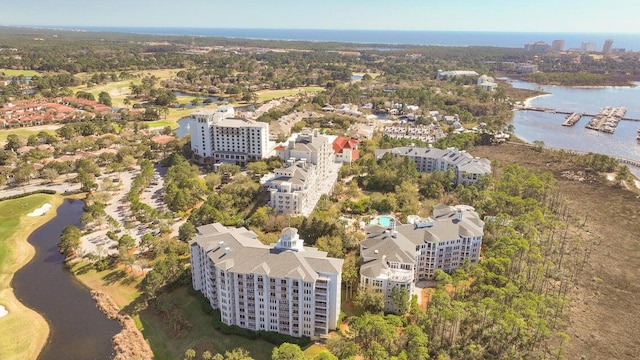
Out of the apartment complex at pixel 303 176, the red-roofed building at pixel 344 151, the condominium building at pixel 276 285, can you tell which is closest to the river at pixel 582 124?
the red-roofed building at pixel 344 151

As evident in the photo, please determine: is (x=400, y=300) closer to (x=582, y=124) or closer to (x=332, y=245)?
(x=332, y=245)

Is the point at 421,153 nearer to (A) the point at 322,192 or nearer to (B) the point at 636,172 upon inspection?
(A) the point at 322,192

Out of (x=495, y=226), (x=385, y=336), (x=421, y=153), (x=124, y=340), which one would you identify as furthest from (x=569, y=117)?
(x=124, y=340)

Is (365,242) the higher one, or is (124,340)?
(365,242)

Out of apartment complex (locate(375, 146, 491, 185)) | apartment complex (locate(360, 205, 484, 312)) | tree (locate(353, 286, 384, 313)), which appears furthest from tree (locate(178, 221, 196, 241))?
apartment complex (locate(375, 146, 491, 185))

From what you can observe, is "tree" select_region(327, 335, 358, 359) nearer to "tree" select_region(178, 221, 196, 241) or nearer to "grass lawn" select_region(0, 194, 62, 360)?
"tree" select_region(178, 221, 196, 241)

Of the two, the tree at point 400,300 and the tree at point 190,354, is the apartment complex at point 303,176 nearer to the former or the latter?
the tree at point 400,300

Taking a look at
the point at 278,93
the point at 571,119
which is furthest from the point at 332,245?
the point at 278,93
